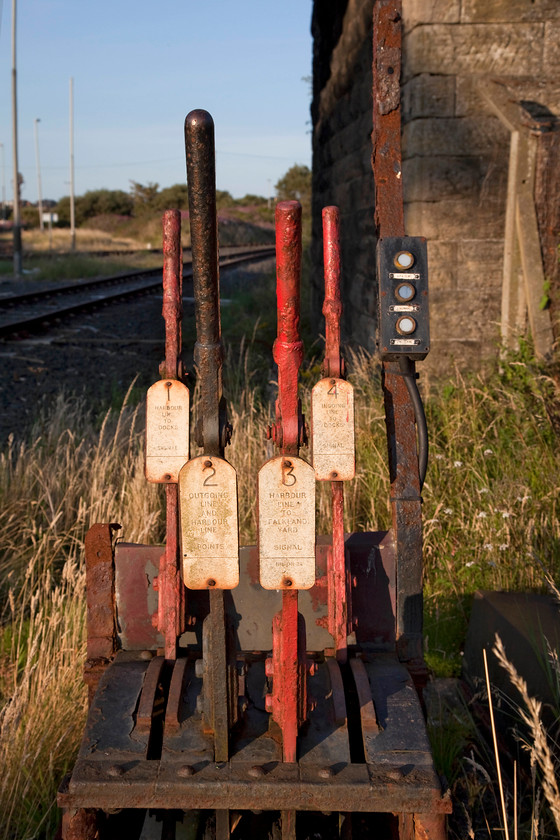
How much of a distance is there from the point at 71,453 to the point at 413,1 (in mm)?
3665

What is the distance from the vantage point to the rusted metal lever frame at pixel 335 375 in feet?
6.21

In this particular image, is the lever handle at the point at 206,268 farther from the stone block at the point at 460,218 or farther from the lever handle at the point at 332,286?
the stone block at the point at 460,218

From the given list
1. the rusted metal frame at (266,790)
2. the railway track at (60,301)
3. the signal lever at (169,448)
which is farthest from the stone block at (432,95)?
the railway track at (60,301)

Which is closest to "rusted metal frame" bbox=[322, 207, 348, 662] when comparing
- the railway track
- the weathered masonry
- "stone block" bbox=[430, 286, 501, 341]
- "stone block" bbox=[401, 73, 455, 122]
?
the weathered masonry

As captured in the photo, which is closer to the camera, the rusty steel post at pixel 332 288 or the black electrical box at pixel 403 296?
the rusty steel post at pixel 332 288

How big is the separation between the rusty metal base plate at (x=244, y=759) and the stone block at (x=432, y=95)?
14.0 feet

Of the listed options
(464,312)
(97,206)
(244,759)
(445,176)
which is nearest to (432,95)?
(445,176)

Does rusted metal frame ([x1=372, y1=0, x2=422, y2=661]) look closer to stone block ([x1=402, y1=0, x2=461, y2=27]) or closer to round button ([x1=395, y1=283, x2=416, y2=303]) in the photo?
round button ([x1=395, y1=283, x2=416, y2=303])

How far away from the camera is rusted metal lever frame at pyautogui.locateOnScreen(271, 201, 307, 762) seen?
5.14ft

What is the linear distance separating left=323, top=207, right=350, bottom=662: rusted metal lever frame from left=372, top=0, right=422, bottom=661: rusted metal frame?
212 mm

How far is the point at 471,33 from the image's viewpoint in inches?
201

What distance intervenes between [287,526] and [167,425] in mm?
533

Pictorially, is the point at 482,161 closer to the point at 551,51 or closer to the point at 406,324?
the point at 551,51

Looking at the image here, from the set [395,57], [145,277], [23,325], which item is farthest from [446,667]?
[145,277]
